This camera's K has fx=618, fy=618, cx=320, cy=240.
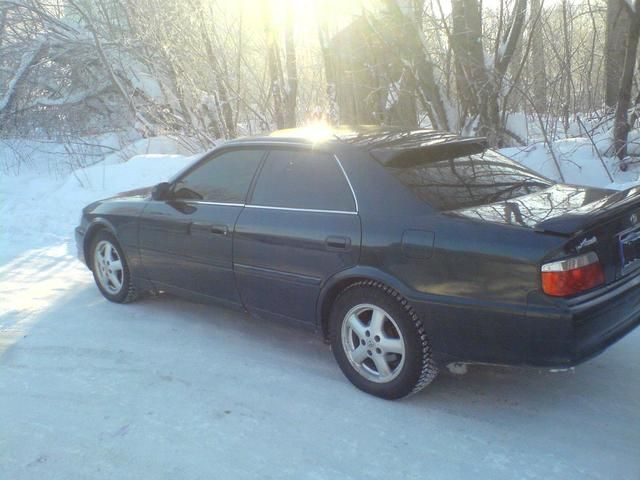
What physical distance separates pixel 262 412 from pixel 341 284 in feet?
2.79

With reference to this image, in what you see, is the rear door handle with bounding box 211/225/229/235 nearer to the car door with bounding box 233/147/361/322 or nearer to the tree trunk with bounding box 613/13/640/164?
the car door with bounding box 233/147/361/322

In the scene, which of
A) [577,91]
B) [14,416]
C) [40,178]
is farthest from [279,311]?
[40,178]

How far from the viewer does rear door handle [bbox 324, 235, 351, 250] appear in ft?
11.6

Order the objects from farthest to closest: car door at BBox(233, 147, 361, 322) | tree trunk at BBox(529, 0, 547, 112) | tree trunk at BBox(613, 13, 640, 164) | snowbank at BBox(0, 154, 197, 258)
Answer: tree trunk at BBox(529, 0, 547, 112), snowbank at BBox(0, 154, 197, 258), tree trunk at BBox(613, 13, 640, 164), car door at BBox(233, 147, 361, 322)

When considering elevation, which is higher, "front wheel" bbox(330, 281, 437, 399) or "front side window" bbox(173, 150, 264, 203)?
"front side window" bbox(173, 150, 264, 203)

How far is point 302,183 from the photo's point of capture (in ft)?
13.0

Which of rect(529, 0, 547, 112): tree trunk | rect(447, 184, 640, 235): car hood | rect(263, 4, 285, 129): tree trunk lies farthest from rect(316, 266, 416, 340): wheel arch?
rect(263, 4, 285, 129): tree trunk

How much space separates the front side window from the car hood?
→ 1.62m

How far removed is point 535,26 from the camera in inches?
324

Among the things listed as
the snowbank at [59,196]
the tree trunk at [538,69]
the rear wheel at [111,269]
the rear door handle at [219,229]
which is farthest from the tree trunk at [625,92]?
the rear wheel at [111,269]

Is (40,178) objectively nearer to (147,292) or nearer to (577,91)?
(147,292)

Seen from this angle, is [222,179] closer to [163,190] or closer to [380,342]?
[163,190]

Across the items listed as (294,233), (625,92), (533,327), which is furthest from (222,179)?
(625,92)

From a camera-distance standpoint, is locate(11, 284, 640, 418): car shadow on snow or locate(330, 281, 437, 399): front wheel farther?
locate(11, 284, 640, 418): car shadow on snow
